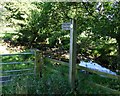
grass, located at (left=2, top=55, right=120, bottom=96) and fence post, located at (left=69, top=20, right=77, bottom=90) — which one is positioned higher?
fence post, located at (left=69, top=20, right=77, bottom=90)

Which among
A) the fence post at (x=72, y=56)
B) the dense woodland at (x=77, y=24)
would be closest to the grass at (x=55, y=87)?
the fence post at (x=72, y=56)

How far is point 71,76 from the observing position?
4473 millimetres

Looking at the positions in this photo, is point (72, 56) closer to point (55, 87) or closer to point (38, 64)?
point (55, 87)

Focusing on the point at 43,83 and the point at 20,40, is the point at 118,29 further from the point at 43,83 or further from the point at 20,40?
the point at 20,40

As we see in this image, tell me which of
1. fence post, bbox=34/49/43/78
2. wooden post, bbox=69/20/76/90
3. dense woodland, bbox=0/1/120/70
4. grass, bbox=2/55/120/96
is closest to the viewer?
grass, bbox=2/55/120/96

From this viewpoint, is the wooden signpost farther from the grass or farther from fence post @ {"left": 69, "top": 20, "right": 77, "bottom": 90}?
the grass

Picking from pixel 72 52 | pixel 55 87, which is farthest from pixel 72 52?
pixel 55 87

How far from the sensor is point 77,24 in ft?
18.8

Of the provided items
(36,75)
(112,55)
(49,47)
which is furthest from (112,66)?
(49,47)

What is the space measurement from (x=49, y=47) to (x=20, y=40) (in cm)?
157

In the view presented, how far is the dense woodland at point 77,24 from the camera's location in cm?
514

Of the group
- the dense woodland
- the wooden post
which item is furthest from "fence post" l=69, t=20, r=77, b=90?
the dense woodland

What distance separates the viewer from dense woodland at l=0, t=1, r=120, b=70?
5.14 metres

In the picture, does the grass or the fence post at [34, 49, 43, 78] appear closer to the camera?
the grass
